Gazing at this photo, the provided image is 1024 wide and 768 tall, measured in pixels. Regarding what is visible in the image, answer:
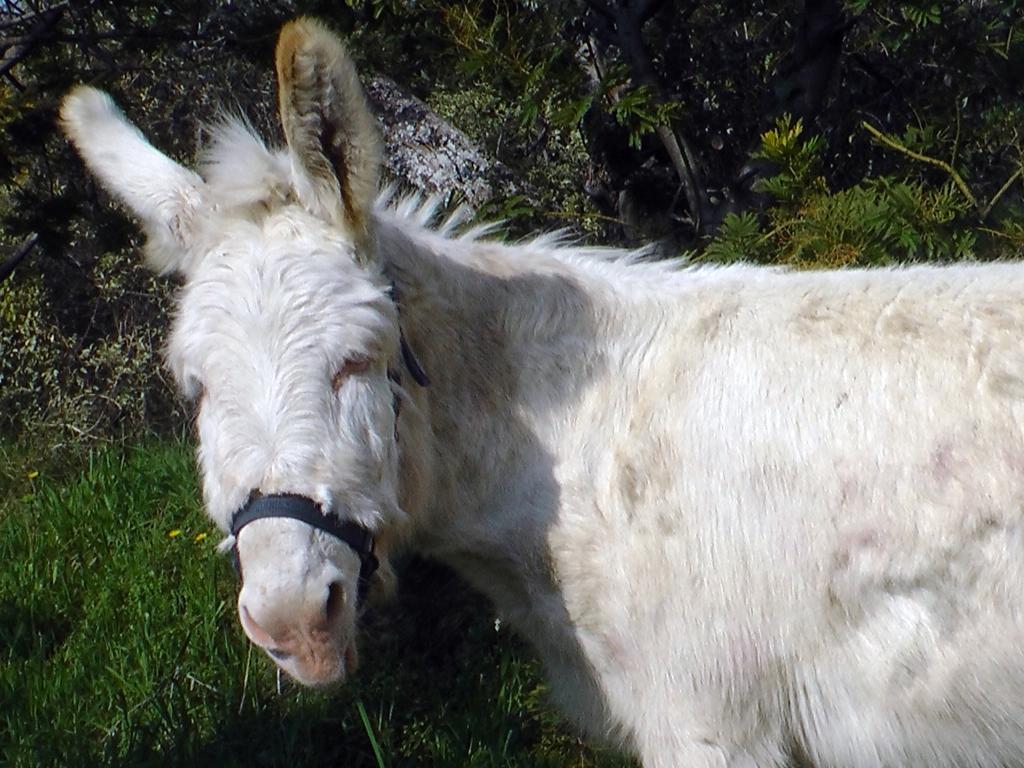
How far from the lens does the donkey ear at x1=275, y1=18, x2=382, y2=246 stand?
2230 mm

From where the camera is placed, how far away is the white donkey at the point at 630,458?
7.42ft

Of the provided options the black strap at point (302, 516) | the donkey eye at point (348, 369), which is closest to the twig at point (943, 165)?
the donkey eye at point (348, 369)

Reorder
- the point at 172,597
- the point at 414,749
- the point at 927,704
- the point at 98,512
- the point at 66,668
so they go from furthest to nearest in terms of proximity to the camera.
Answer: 1. the point at 98,512
2. the point at 172,597
3. the point at 66,668
4. the point at 414,749
5. the point at 927,704

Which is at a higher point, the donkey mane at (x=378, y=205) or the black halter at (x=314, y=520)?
the donkey mane at (x=378, y=205)

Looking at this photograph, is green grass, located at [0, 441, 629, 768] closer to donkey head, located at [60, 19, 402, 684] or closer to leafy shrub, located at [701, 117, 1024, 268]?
donkey head, located at [60, 19, 402, 684]

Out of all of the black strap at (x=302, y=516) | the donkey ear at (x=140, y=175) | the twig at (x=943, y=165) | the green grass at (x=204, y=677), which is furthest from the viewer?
the twig at (x=943, y=165)

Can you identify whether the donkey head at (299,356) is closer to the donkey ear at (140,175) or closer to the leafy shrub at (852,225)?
the donkey ear at (140,175)

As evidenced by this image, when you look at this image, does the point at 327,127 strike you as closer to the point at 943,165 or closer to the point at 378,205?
the point at 378,205

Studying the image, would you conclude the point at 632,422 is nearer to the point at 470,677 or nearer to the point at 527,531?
the point at 527,531

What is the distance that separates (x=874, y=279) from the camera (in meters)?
2.68

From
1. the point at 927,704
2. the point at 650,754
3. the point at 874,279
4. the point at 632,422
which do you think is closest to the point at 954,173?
the point at 874,279

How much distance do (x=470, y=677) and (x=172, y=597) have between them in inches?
50.3

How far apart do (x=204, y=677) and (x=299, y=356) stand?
6.75ft

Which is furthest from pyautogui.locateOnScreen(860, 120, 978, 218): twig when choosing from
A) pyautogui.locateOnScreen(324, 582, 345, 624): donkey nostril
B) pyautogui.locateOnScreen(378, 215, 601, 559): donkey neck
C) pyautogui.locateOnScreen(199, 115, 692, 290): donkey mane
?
pyautogui.locateOnScreen(324, 582, 345, 624): donkey nostril
